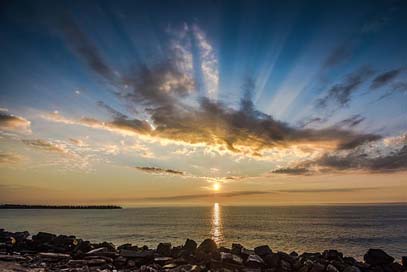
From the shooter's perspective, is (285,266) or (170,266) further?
(285,266)

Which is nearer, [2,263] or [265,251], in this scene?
[2,263]

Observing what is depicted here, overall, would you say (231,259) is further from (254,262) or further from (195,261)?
(195,261)

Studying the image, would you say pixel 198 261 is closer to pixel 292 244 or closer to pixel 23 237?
pixel 23 237

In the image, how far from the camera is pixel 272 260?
21031 mm

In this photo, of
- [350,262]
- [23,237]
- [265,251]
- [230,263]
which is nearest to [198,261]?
[230,263]

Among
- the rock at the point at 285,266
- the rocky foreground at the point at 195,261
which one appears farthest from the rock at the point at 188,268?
the rock at the point at 285,266

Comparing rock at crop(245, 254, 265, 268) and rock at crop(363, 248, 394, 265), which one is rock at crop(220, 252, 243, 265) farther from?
rock at crop(363, 248, 394, 265)

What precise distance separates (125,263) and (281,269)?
10456mm

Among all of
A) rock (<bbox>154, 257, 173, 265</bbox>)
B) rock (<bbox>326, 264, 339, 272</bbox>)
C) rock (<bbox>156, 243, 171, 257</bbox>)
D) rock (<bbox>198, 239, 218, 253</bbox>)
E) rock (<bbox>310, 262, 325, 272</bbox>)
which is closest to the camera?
rock (<bbox>326, 264, 339, 272</bbox>)

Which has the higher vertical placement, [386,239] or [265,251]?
[265,251]

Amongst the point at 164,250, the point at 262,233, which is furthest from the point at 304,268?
the point at 262,233

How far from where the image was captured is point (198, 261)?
2162cm

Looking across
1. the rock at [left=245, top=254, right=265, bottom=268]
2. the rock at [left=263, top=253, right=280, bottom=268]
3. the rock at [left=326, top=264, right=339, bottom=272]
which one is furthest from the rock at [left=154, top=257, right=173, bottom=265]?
the rock at [left=326, top=264, right=339, bottom=272]

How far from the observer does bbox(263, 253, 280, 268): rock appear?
2086 cm
